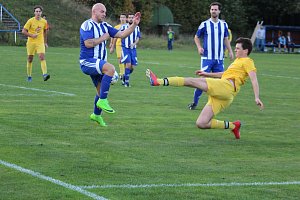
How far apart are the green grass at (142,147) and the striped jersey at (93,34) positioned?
1.17 metres

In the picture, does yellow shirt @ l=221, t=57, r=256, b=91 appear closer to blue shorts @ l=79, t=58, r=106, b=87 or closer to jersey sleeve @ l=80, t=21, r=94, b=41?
blue shorts @ l=79, t=58, r=106, b=87

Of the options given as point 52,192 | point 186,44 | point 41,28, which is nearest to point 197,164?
point 52,192

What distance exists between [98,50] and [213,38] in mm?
4613

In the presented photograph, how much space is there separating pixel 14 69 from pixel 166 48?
35311 mm

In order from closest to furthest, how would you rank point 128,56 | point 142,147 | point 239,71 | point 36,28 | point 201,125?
point 142,147, point 201,125, point 239,71, point 36,28, point 128,56

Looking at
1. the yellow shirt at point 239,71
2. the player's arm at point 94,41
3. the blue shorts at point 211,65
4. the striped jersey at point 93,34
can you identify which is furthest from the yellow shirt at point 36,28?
the yellow shirt at point 239,71

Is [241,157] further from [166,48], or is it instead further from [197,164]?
[166,48]

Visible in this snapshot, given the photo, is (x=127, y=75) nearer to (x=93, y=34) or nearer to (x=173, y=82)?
(x=93, y=34)

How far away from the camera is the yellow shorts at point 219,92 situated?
12.1 metres

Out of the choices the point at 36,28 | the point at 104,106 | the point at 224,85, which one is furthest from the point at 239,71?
the point at 36,28

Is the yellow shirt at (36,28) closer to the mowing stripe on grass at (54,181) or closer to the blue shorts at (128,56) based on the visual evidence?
the blue shorts at (128,56)

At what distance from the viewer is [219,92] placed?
1214cm

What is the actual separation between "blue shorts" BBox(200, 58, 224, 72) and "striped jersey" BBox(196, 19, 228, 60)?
0.29ft

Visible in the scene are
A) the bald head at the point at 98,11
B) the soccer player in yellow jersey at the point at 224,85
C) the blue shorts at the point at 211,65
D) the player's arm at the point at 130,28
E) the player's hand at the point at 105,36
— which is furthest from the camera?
the blue shorts at the point at 211,65
